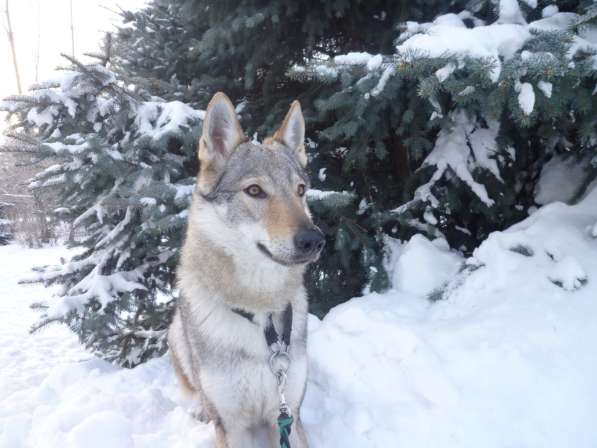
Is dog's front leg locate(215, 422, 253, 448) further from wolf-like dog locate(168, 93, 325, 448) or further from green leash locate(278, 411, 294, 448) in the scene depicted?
green leash locate(278, 411, 294, 448)

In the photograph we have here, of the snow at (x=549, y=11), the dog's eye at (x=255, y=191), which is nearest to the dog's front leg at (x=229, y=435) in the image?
the dog's eye at (x=255, y=191)

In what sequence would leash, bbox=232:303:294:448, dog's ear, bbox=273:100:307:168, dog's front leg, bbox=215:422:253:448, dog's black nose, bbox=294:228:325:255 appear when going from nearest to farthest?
1. dog's black nose, bbox=294:228:325:255
2. leash, bbox=232:303:294:448
3. dog's front leg, bbox=215:422:253:448
4. dog's ear, bbox=273:100:307:168

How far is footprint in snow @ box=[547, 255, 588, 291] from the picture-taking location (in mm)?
2494

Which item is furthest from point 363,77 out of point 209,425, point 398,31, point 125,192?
point 209,425

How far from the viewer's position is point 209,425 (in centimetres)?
262

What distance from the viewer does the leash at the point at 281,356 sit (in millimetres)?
2047

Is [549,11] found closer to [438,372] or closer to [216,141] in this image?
[216,141]

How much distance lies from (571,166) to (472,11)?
1593 mm

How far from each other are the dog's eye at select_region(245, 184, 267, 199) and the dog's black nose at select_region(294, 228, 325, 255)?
43cm

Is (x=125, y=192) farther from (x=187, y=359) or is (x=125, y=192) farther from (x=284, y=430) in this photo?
(x=284, y=430)

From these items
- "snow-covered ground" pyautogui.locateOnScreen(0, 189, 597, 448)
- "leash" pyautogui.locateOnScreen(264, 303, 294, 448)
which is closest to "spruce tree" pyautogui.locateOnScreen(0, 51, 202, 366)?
"snow-covered ground" pyautogui.locateOnScreen(0, 189, 597, 448)

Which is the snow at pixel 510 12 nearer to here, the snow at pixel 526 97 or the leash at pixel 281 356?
the snow at pixel 526 97

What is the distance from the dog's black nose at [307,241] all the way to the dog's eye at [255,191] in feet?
1.42

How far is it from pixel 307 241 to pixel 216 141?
999mm
